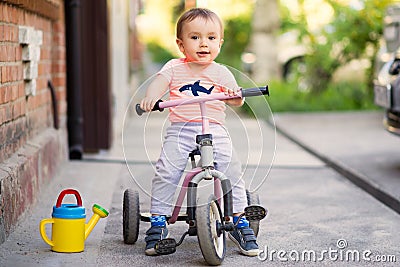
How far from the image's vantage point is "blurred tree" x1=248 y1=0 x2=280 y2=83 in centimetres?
1867

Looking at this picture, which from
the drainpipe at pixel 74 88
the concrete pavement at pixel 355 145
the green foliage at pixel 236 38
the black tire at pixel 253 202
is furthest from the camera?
the green foliage at pixel 236 38

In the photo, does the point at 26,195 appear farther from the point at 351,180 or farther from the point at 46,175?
the point at 351,180

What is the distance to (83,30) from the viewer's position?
1016 cm

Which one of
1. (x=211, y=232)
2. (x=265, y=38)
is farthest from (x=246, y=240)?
(x=265, y=38)

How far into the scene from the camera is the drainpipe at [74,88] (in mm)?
9352

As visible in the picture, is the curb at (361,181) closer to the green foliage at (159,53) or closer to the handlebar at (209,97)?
the handlebar at (209,97)

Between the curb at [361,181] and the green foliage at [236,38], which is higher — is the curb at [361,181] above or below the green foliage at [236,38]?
below

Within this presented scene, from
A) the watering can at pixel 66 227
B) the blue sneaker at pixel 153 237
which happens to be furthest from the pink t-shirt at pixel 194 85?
the watering can at pixel 66 227

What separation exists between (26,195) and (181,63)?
1654mm

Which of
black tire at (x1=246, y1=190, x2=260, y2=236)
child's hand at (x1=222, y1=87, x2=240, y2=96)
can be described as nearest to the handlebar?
child's hand at (x1=222, y1=87, x2=240, y2=96)

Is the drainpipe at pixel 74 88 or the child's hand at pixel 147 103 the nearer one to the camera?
the child's hand at pixel 147 103

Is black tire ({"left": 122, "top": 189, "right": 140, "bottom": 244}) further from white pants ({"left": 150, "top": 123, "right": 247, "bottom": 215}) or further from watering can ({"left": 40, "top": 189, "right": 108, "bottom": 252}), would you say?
watering can ({"left": 40, "top": 189, "right": 108, "bottom": 252})

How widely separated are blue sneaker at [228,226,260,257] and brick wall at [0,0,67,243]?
1396 mm

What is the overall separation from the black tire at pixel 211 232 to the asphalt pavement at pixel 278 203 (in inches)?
4.7
